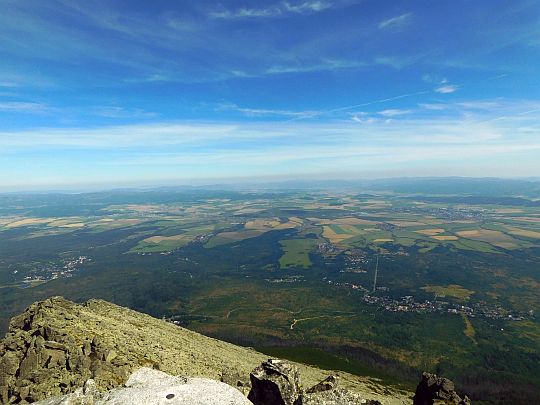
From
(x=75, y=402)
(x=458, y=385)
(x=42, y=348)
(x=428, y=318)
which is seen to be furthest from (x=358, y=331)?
(x=75, y=402)

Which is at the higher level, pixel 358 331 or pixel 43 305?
pixel 43 305

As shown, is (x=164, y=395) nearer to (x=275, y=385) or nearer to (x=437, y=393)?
(x=275, y=385)

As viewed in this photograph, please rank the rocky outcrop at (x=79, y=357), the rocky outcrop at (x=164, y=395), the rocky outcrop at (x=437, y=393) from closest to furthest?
the rocky outcrop at (x=164, y=395) → the rocky outcrop at (x=79, y=357) → the rocky outcrop at (x=437, y=393)

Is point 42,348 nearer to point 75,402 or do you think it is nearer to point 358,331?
point 75,402

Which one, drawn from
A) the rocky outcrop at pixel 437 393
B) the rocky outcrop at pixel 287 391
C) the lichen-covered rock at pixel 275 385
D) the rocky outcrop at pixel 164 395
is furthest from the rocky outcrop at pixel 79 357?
the rocky outcrop at pixel 437 393

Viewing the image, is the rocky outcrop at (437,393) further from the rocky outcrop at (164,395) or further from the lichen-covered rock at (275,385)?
the rocky outcrop at (164,395)

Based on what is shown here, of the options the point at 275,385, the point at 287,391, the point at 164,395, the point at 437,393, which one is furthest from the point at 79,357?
the point at 437,393
